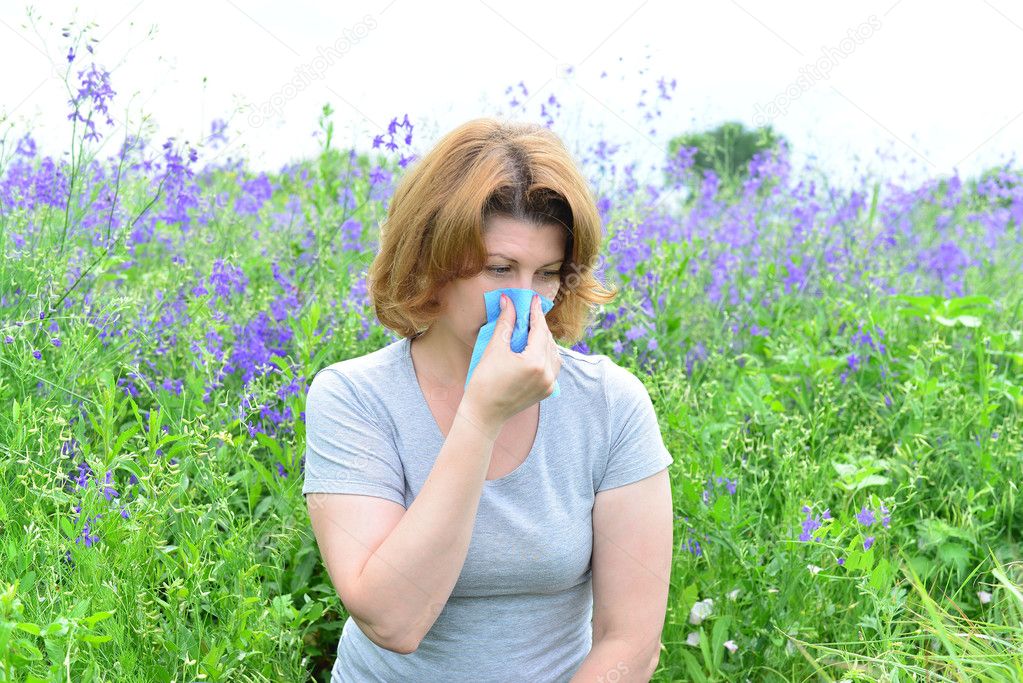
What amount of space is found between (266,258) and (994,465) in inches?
102

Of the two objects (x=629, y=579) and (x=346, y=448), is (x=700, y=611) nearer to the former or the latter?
(x=629, y=579)

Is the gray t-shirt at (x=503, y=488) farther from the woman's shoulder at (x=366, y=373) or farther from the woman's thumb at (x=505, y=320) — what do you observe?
the woman's thumb at (x=505, y=320)

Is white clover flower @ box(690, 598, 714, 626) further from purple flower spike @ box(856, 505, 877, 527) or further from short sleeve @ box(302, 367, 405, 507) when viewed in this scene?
short sleeve @ box(302, 367, 405, 507)

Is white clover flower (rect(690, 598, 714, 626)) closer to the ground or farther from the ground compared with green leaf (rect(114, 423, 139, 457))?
closer to the ground

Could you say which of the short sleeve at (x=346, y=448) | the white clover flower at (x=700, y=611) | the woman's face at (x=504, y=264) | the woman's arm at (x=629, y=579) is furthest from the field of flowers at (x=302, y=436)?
the woman's face at (x=504, y=264)

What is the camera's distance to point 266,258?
390 centimetres

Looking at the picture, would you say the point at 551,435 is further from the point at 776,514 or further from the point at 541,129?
the point at 776,514

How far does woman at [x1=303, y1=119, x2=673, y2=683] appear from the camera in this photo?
1.81 meters

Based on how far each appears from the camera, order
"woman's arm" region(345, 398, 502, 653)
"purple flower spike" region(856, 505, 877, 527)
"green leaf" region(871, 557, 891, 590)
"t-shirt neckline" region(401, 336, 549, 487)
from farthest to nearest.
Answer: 1. "purple flower spike" region(856, 505, 877, 527)
2. "green leaf" region(871, 557, 891, 590)
3. "t-shirt neckline" region(401, 336, 549, 487)
4. "woman's arm" region(345, 398, 502, 653)

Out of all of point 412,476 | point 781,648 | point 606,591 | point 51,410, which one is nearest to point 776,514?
point 781,648

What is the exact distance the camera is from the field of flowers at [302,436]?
1.98 m

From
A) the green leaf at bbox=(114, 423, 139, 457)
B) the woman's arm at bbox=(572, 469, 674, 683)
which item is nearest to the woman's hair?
the woman's arm at bbox=(572, 469, 674, 683)

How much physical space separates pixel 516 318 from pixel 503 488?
1.13 feet

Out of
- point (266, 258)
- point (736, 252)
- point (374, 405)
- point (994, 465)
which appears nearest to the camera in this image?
point (374, 405)
